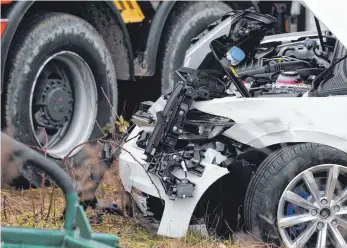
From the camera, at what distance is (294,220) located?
4.25 meters

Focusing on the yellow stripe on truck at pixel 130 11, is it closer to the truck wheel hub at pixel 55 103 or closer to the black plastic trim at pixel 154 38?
the black plastic trim at pixel 154 38

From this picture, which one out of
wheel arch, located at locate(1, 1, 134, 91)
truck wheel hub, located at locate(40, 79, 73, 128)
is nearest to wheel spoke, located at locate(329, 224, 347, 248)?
truck wheel hub, located at locate(40, 79, 73, 128)

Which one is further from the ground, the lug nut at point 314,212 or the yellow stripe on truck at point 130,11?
the yellow stripe on truck at point 130,11

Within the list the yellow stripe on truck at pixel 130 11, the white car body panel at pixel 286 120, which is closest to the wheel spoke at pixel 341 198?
the white car body panel at pixel 286 120

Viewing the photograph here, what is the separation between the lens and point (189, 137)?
4570 millimetres

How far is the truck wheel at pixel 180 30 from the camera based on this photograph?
23.5 ft

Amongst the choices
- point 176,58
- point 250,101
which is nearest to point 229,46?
point 250,101

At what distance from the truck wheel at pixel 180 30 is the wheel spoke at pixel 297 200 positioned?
2849mm

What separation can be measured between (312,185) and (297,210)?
185 millimetres

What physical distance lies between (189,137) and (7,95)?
177 cm

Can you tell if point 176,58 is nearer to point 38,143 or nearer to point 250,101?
point 38,143

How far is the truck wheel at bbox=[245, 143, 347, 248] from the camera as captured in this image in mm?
4254

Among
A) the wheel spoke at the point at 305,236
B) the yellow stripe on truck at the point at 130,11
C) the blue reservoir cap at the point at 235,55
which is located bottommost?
the wheel spoke at the point at 305,236

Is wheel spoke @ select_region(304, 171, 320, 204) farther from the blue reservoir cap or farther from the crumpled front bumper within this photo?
the blue reservoir cap
